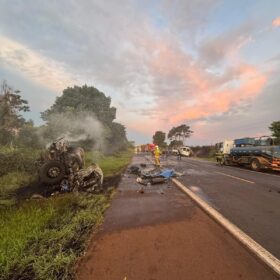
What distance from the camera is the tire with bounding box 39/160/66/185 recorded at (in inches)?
414

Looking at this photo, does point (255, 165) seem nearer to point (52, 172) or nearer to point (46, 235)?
point (52, 172)

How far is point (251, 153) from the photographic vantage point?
68.1ft

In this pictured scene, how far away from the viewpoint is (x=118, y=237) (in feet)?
15.3

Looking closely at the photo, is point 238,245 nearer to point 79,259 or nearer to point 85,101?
point 79,259

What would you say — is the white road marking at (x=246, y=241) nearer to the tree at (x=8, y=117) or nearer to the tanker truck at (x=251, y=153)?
the tanker truck at (x=251, y=153)

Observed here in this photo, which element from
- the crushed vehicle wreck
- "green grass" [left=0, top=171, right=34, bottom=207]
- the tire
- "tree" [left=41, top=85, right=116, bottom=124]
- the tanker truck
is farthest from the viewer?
"tree" [left=41, top=85, right=116, bottom=124]

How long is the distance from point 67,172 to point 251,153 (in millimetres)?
16679

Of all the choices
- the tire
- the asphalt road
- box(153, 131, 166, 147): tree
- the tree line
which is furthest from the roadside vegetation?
box(153, 131, 166, 147): tree

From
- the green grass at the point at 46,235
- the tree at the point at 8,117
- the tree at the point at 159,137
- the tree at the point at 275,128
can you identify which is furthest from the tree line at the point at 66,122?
the tree at the point at 159,137

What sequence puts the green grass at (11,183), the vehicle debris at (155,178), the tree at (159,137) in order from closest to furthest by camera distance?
1. the green grass at (11,183)
2. the vehicle debris at (155,178)
3. the tree at (159,137)

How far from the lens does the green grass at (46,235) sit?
350 centimetres

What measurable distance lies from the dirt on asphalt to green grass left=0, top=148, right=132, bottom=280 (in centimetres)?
31

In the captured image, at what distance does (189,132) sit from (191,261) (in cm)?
8518

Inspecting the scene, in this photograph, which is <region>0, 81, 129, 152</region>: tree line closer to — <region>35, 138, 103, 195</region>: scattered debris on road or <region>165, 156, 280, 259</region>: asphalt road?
<region>35, 138, 103, 195</region>: scattered debris on road
